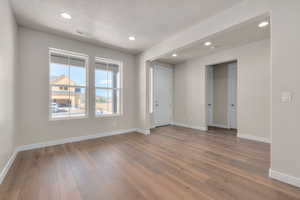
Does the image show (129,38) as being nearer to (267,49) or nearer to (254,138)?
(267,49)

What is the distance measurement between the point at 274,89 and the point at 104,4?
3.04 metres

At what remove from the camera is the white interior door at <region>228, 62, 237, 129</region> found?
200 inches

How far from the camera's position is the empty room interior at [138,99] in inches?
69.9

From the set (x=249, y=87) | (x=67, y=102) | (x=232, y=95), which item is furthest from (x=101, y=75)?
(x=232, y=95)

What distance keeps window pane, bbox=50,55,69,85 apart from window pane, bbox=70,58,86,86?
0.40ft

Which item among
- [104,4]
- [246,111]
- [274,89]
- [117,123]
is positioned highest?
[104,4]

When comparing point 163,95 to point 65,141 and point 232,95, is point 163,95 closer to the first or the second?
point 232,95

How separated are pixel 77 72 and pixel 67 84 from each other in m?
0.45

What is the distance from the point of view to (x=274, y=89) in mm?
1894

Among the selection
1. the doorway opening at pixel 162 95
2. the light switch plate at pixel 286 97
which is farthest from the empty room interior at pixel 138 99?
the doorway opening at pixel 162 95

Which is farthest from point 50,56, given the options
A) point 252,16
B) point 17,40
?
point 252,16

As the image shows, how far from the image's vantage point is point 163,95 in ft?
19.4

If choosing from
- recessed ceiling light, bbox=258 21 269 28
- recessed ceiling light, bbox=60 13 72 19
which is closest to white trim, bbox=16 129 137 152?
recessed ceiling light, bbox=60 13 72 19

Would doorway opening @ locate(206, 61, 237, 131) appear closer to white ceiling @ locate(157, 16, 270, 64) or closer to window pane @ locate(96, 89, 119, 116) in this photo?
Answer: white ceiling @ locate(157, 16, 270, 64)
